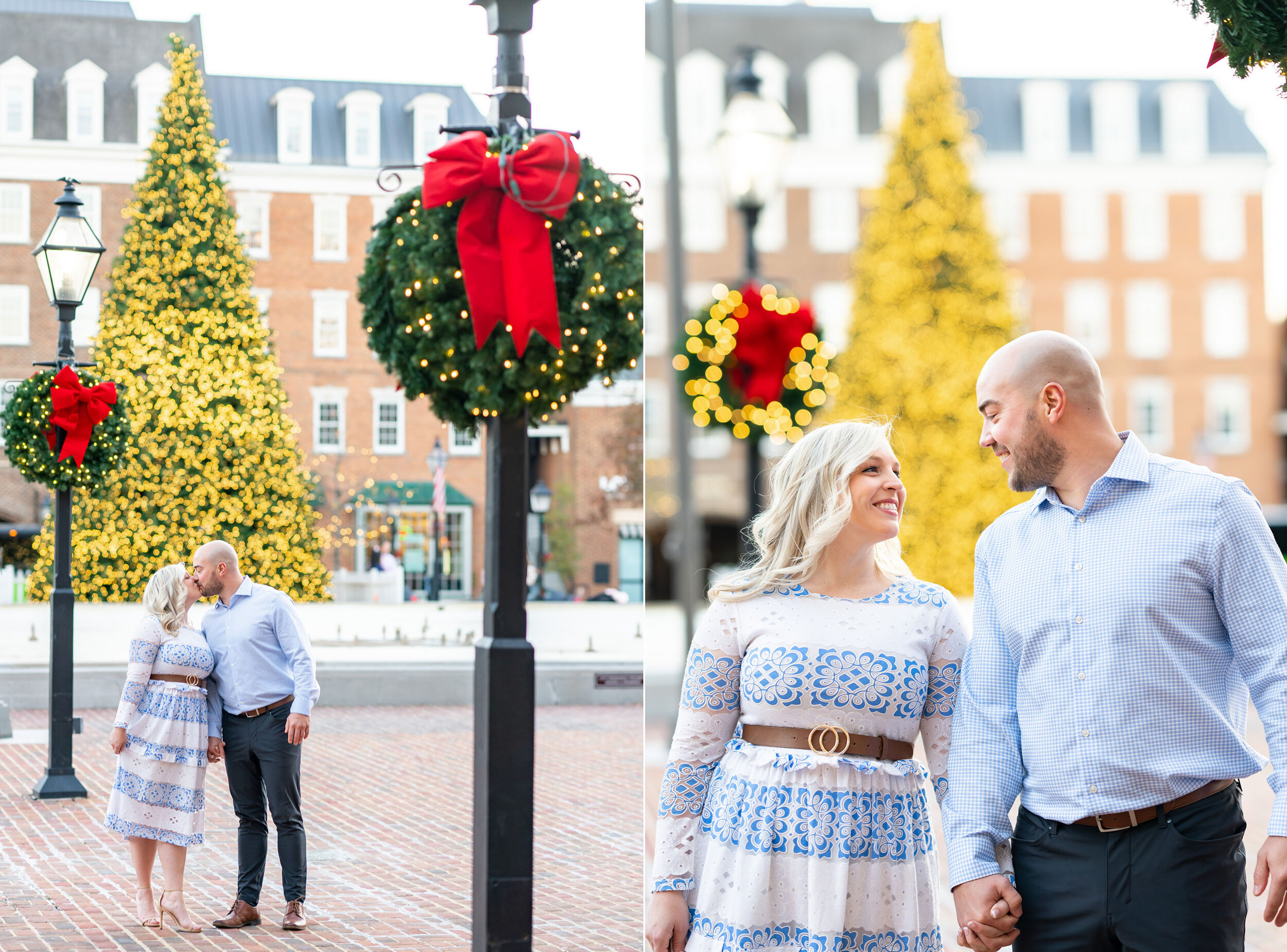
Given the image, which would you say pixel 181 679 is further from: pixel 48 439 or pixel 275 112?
pixel 275 112

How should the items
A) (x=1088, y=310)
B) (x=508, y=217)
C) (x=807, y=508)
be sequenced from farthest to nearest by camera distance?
(x=1088, y=310) → (x=508, y=217) → (x=807, y=508)

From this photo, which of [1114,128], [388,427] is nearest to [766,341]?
[388,427]

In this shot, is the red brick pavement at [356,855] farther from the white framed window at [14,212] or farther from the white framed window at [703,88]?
the white framed window at [703,88]

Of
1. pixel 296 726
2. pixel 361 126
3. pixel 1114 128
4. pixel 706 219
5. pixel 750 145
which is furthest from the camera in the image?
pixel 706 219

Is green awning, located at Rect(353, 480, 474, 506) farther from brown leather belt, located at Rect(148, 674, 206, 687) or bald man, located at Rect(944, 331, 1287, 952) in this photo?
bald man, located at Rect(944, 331, 1287, 952)

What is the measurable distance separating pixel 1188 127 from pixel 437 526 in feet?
70.8

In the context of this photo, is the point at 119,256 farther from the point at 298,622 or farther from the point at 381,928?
the point at 381,928

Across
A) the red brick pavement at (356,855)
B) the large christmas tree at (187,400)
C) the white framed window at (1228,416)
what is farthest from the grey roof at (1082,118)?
the large christmas tree at (187,400)

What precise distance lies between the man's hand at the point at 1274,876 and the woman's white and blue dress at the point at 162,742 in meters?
4.24

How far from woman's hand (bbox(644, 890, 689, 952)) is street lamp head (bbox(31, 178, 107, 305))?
562 cm

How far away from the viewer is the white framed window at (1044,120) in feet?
81.3

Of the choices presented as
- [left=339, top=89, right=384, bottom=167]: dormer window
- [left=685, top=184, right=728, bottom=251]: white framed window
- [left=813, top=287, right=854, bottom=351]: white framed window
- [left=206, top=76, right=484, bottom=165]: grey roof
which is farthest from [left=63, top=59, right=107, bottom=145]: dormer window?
[left=685, top=184, right=728, bottom=251]: white framed window

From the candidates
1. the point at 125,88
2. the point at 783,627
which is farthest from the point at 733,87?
the point at 783,627

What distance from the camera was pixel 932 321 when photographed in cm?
2305
